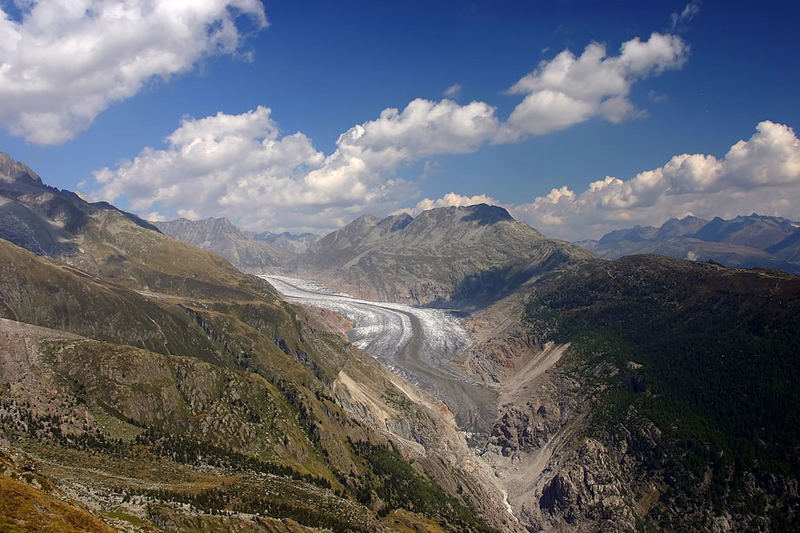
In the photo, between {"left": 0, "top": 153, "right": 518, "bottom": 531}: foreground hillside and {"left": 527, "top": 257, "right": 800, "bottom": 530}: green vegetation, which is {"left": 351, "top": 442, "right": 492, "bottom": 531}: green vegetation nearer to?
{"left": 0, "top": 153, "right": 518, "bottom": 531}: foreground hillside

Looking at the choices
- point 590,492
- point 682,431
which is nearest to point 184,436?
point 590,492

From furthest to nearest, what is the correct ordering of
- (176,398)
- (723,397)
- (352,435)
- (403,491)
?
(352,435) → (723,397) → (403,491) → (176,398)

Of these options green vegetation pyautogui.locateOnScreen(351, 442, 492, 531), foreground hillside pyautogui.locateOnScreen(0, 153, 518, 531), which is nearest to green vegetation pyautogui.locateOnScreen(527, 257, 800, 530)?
foreground hillside pyautogui.locateOnScreen(0, 153, 518, 531)

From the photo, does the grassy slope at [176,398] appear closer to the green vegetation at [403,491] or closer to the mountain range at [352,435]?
the mountain range at [352,435]

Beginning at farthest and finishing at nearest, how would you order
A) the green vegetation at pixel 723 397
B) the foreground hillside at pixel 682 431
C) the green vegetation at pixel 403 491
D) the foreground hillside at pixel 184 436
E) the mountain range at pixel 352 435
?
1. the green vegetation at pixel 403 491
2. the foreground hillside at pixel 682 431
3. the green vegetation at pixel 723 397
4. the mountain range at pixel 352 435
5. the foreground hillside at pixel 184 436

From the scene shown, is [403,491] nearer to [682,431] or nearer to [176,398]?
[176,398]

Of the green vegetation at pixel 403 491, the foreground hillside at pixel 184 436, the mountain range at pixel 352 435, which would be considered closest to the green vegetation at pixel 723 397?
the mountain range at pixel 352 435

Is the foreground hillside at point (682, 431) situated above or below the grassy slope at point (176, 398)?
below

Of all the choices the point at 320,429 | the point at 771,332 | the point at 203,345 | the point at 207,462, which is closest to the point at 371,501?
the point at 320,429

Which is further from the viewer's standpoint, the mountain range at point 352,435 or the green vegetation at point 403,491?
the green vegetation at point 403,491

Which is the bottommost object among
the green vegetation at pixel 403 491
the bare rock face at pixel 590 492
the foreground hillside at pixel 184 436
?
the bare rock face at pixel 590 492
